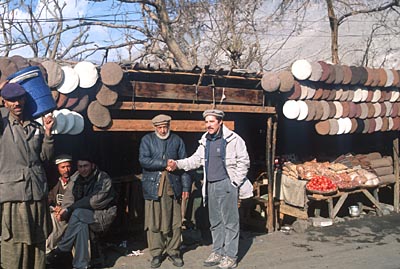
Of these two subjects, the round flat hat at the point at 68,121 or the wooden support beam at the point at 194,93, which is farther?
the wooden support beam at the point at 194,93

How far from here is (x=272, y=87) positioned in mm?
7738

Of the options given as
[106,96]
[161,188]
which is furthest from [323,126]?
[106,96]

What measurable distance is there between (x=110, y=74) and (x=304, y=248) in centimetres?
419

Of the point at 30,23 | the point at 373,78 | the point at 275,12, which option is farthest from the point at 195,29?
the point at 373,78

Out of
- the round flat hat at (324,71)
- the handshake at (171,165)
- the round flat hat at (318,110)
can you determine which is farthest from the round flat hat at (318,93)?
the handshake at (171,165)

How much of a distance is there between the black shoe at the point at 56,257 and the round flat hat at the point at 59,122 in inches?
62.7

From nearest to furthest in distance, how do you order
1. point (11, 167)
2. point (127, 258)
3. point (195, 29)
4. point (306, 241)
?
point (11, 167) < point (127, 258) < point (306, 241) < point (195, 29)

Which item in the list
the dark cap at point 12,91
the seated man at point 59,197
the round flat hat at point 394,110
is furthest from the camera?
the round flat hat at point 394,110

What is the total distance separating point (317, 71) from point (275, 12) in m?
11.6

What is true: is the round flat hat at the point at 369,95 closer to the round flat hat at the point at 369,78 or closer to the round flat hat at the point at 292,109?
the round flat hat at the point at 369,78

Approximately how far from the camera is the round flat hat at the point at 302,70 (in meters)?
7.99

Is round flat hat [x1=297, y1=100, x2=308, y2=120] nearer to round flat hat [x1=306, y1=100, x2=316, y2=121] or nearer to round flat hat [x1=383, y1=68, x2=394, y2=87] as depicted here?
round flat hat [x1=306, y1=100, x2=316, y2=121]

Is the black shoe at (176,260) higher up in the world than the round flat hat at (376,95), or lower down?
lower down

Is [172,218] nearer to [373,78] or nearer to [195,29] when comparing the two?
[373,78]
